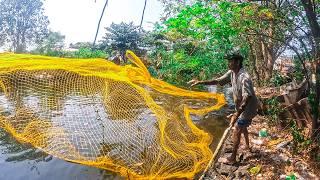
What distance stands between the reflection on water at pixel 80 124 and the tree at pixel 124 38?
15.6m

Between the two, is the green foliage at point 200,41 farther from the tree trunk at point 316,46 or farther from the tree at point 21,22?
the tree at point 21,22

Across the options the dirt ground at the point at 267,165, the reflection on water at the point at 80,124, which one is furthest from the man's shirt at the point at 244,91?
the reflection on water at the point at 80,124

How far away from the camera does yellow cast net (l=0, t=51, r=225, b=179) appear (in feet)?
17.7

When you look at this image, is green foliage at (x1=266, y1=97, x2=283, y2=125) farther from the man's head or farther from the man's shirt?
the man's head

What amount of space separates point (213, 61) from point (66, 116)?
21.4 ft

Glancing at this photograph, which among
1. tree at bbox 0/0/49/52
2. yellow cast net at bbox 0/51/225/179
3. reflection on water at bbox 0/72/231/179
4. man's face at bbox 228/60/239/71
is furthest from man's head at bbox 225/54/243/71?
tree at bbox 0/0/49/52

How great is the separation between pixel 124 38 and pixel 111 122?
19683 millimetres

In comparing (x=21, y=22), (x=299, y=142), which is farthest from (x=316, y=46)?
(x=21, y=22)

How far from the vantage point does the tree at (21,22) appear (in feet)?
135

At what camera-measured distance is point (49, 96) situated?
34.4 feet

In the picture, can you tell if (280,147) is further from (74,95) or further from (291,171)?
(74,95)

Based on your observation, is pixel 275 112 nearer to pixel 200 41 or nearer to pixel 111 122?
pixel 111 122

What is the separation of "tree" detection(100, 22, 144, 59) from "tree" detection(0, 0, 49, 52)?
650 inches

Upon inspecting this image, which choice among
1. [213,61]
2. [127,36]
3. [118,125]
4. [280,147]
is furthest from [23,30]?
[280,147]
